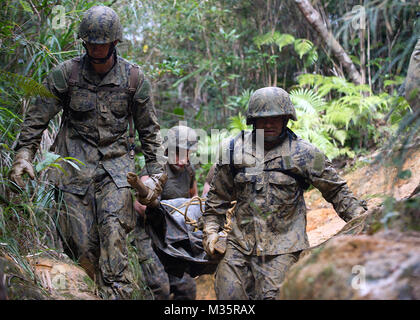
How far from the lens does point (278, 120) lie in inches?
178

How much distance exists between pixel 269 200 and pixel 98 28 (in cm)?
218

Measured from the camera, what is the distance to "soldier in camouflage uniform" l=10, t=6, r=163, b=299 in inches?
181

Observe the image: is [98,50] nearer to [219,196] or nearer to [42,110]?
[42,110]

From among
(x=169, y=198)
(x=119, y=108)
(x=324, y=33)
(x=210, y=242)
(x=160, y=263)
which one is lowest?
(x=160, y=263)

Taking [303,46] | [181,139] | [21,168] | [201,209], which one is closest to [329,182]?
[201,209]

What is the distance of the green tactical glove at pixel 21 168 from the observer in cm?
424

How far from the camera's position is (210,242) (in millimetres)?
4480

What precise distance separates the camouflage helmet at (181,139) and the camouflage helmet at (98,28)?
243cm

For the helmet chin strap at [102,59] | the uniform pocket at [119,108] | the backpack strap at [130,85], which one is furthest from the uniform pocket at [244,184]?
the helmet chin strap at [102,59]

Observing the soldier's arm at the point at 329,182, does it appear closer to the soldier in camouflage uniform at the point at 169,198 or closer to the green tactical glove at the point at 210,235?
the green tactical glove at the point at 210,235
